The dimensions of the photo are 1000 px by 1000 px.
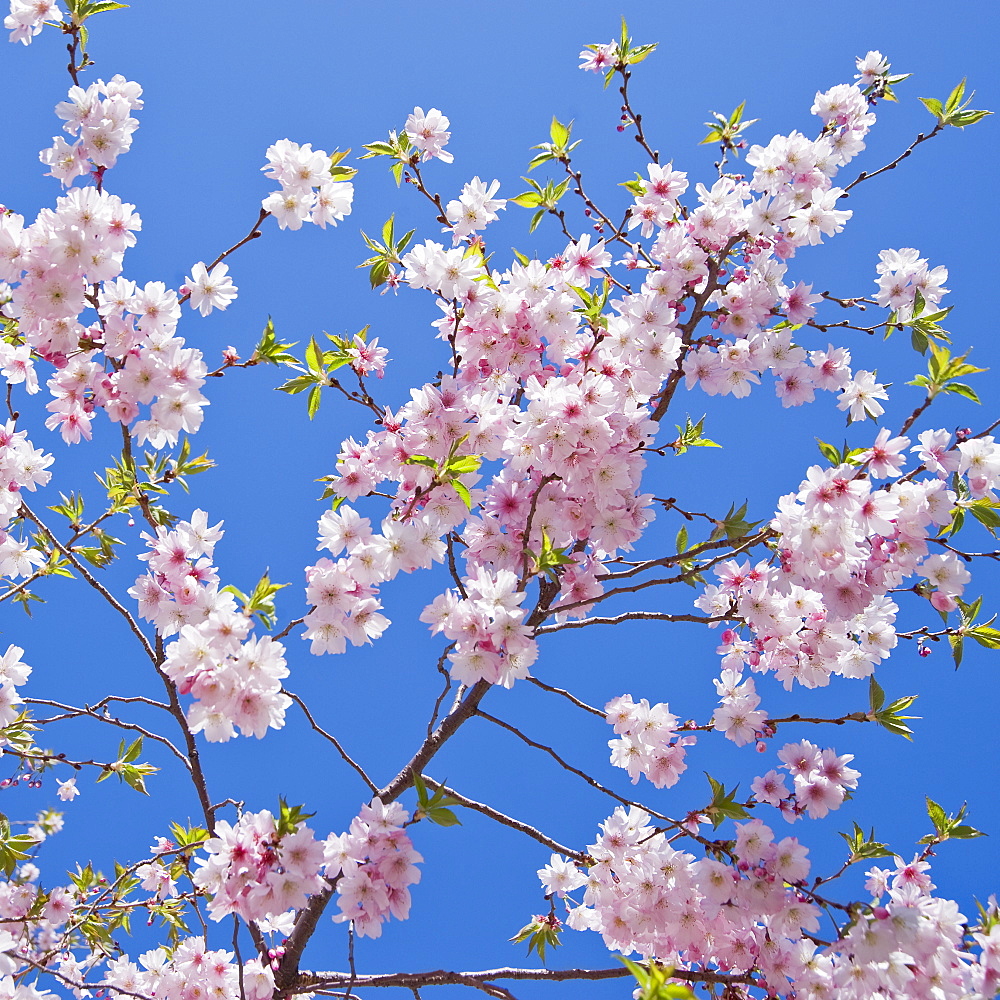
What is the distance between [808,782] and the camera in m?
3.21

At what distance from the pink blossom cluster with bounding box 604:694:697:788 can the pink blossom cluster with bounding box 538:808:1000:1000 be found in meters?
0.22

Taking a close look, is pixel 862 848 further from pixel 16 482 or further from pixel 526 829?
pixel 16 482

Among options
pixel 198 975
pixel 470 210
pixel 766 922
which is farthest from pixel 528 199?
pixel 198 975

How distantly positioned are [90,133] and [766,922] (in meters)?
4.25

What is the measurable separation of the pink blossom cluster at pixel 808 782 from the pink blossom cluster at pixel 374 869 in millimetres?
1647

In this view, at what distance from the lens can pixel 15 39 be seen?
318cm

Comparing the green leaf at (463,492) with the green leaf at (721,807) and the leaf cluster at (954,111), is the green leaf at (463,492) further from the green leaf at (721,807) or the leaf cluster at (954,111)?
the leaf cluster at (954,111)

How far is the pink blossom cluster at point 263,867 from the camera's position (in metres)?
2.35

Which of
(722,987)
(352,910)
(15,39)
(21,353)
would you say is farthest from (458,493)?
(15,39)

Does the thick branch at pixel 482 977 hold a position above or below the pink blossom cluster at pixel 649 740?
below

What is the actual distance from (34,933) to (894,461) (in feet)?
17.0

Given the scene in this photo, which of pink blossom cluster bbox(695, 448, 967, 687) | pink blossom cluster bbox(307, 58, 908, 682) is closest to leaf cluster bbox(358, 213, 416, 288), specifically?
pink blossom cluster bbox(307, 58, 908, 682)

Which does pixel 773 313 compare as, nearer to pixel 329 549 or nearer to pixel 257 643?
pixel 329 549

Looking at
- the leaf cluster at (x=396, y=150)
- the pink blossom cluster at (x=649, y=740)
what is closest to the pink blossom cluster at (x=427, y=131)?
the leaf cluster at (x=396, y=150)
